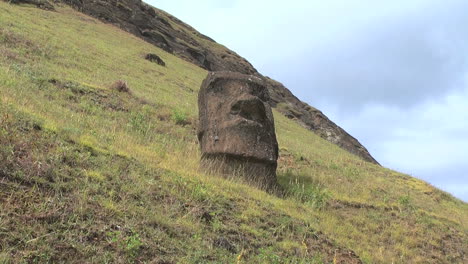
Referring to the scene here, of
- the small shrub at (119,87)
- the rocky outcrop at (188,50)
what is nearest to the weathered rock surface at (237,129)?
the small shrub at (119,87)

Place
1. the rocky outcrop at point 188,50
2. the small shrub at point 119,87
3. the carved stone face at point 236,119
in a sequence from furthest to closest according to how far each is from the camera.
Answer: the rocky outcrop at point 188,50, the small shrub at point 119,87, the carved stone face at point 236,119

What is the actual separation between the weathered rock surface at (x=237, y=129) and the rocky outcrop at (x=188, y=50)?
40.4 meters

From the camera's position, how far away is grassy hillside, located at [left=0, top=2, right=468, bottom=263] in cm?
560

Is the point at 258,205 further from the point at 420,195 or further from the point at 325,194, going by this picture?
the point at 420,195

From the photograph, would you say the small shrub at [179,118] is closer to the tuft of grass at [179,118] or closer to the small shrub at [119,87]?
the tuft of grass at [179,118]

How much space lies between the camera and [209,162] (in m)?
10.9

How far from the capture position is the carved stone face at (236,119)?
1109 cm

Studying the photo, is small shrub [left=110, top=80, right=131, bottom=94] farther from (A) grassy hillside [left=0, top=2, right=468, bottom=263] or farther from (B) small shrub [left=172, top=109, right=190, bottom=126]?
(B) small shrub [left=172, top=109, right=190, bottom=126]

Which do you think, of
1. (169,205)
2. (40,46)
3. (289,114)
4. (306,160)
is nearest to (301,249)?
(169,205)

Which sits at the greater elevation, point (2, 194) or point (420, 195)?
point (420, 195)

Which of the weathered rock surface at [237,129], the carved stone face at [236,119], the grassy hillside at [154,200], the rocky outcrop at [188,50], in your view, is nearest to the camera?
the grassy hillside at [154,200]

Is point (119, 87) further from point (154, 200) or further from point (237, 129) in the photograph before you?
point (154, 200)

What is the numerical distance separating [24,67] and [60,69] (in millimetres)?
2748

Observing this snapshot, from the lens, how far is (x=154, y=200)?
286 inches
